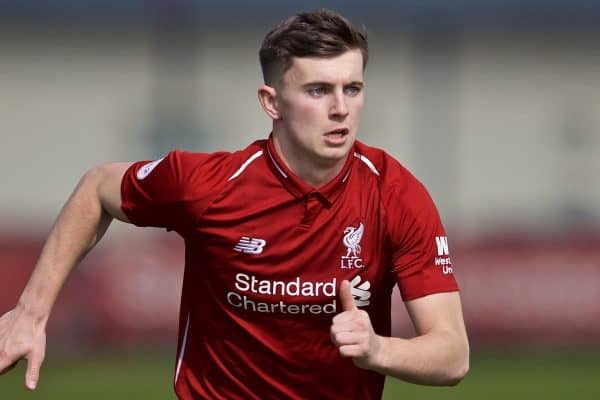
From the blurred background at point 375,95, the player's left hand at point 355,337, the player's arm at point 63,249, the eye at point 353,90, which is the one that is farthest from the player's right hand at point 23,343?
the blurred background at point 375,95

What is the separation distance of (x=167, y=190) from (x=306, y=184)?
0.61m

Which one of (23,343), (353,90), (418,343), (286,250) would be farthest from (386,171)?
(23,343)

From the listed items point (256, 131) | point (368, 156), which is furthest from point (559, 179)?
point (368, 156)

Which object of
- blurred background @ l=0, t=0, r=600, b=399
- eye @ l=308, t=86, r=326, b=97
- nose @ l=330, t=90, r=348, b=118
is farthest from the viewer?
blurred background @ l=0, t=0, r=600, b=399

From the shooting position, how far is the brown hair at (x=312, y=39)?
18.2ft

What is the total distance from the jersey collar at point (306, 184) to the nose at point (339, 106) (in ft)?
1.28

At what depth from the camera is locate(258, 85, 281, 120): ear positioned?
19.0 feet

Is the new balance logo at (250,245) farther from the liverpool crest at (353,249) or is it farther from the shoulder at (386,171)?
the shoulder at (386,171)

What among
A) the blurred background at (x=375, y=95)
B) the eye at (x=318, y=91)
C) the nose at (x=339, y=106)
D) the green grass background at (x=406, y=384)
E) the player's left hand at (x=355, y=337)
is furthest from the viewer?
the blurred background at (x=375, y=95)

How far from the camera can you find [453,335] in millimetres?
5477

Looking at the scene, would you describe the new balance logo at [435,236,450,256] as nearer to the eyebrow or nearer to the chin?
the chin

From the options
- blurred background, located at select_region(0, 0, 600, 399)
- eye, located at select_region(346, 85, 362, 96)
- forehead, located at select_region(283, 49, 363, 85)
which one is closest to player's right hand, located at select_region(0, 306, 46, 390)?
forehead, located at select_region(283, 49, 363, 85)

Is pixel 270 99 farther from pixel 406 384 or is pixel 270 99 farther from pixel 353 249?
pixel 406 384

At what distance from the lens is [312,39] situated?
18.2 feet
